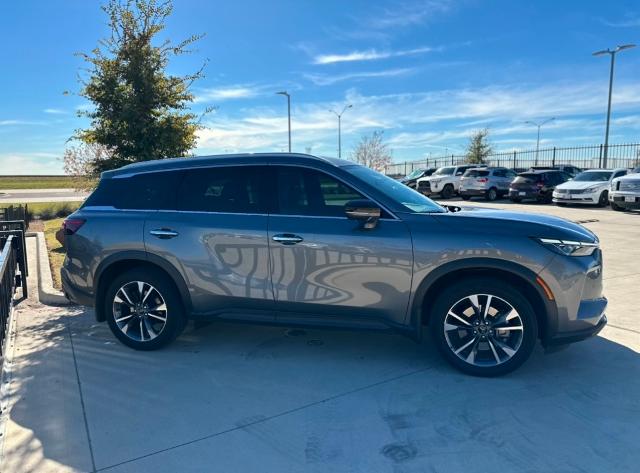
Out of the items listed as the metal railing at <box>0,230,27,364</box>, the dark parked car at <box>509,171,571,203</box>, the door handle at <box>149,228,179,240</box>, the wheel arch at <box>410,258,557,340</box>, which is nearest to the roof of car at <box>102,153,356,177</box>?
the door handle at <box>149,228,179,240</box>

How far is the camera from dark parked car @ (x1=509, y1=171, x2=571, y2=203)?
2381 centimetres

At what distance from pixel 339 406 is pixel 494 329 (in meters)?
1.37

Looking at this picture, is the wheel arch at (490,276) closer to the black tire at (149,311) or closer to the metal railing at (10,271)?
the black tire at (149,311)

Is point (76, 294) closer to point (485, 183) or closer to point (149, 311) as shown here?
point (149, 311)

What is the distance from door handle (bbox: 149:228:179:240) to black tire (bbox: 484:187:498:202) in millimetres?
24651

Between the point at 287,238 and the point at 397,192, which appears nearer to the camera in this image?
the point at 287,238

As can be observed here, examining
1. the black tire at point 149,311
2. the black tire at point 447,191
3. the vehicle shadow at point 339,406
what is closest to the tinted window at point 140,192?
the black tire at point 149,311

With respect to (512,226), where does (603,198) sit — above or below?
below

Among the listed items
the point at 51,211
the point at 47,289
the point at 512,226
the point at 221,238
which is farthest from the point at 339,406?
the point at 51,211

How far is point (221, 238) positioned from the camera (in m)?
4.37

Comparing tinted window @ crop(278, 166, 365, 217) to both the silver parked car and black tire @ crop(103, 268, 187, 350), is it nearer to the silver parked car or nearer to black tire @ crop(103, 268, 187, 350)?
black tire @ crop(103, 268, 187, 350)

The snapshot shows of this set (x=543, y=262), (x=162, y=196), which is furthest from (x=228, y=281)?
(x=543, y=262)

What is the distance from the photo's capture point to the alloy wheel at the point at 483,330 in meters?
3.91

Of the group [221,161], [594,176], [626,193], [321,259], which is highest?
[221,161]
